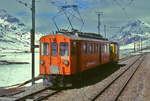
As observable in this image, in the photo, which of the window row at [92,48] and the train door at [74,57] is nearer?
the train door at [74,57]

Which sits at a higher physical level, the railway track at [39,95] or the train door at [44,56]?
the train door at [44,56]

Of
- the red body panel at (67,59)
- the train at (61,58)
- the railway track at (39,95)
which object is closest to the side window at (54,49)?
the train at (61,58)

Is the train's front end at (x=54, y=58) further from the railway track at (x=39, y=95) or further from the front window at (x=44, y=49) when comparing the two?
the railway track at (x=39, y=95)

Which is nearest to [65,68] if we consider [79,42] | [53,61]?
[53,61]

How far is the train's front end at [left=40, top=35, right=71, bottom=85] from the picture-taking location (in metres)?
19.5

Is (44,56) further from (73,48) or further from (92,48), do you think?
Answer: (92,48)

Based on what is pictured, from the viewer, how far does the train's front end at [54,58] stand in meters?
19.5

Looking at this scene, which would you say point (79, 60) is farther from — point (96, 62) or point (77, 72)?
point (96, 62)

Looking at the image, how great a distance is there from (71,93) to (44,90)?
1771 millimetres

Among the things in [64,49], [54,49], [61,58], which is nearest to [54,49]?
[54,49]

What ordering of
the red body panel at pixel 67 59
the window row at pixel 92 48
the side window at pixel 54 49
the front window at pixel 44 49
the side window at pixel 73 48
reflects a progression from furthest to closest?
the window row at pixel 92 48
the front window at pixel 44 49
the side window at pixel 54 49
the side window at pixel 73 48
the red body panel at pixel 67 59

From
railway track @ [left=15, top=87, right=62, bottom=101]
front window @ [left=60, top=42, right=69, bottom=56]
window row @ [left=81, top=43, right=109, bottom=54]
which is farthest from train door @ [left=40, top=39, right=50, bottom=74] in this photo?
window row @ [left=81, top=43, right=109, bottom=54]

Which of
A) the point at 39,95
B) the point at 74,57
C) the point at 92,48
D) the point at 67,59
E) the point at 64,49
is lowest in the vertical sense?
the point at 39,95

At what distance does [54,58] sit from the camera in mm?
19922
